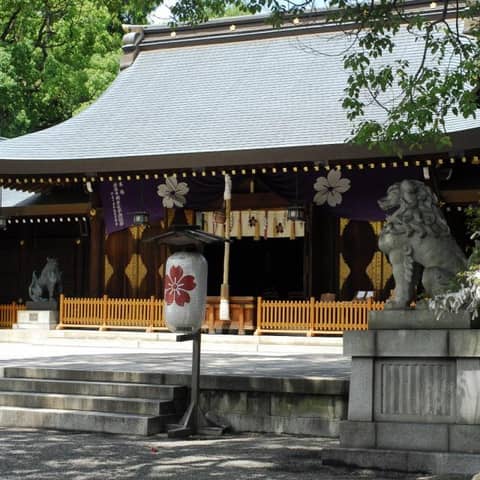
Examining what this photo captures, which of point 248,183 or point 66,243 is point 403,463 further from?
point 66,243

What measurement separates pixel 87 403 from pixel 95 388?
0.36 meters

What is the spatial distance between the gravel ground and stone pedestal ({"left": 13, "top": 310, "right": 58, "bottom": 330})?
11.2 m

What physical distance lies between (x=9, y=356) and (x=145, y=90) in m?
10.2

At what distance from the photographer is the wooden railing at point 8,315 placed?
77.2 ft

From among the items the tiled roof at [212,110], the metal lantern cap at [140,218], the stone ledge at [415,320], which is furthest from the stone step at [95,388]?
the metal lantern cap at [140,218]

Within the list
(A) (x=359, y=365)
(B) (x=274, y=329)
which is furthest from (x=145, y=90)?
(A) (x=359, y=365)

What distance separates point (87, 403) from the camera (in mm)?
11539

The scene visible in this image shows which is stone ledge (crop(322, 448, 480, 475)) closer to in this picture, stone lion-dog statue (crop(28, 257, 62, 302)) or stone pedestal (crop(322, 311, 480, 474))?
stone pedestal (crop(322, 311, 480, 474))

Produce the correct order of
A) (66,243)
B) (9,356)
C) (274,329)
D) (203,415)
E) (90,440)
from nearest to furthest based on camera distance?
(90,440) < (203,415) < (9,356) < (274,329) < (66,243)

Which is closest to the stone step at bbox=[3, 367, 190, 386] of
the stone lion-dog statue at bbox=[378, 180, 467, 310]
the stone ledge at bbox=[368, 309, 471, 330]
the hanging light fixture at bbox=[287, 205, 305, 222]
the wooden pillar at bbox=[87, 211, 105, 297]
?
the stone ledge at bbox=[368, 309, 471, 330]

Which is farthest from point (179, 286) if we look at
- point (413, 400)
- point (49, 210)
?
point (49, 210)

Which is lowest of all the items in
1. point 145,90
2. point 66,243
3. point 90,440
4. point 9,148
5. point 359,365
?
point 90,440

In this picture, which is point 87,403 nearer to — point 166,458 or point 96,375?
point 96,375

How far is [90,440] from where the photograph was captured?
10508 millimetres
